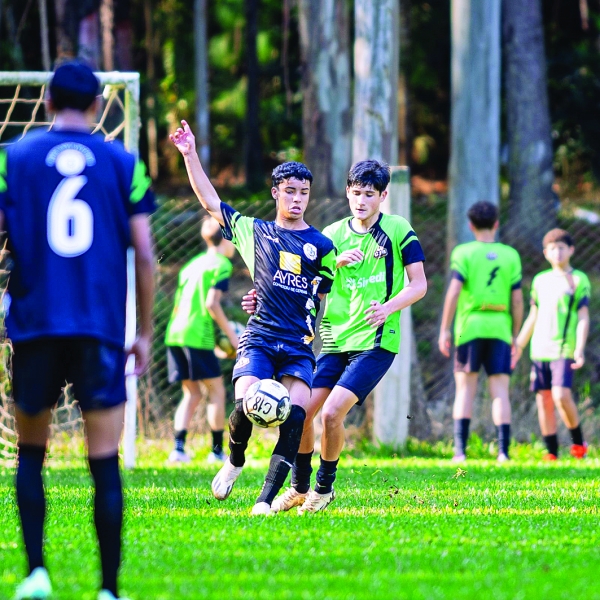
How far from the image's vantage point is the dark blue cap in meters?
3.95

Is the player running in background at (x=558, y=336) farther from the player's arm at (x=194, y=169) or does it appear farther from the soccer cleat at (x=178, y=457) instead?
the player's arm at (x=194, y=169)

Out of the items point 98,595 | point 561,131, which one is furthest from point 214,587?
point 561,131

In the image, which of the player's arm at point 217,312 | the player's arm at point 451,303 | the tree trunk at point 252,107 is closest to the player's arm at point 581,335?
the player's arm at point 451,303

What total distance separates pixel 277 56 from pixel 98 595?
25.2 meters

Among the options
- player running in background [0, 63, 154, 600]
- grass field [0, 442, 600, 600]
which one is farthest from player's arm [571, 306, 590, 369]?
player running in background [0, 63, 154, 600]

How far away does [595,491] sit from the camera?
24.0ft

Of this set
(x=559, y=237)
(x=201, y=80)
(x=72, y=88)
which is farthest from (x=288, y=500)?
(x=201, y=80)

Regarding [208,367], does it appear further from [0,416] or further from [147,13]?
[147,13]

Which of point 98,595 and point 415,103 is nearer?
point 98,595

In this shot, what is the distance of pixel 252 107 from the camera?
26859mm

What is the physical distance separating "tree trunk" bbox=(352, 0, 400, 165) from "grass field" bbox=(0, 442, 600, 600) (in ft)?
16.4

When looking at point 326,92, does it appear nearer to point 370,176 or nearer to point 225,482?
point 370,176

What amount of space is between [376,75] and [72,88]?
27.2 feet

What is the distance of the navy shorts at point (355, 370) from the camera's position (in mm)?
6469
